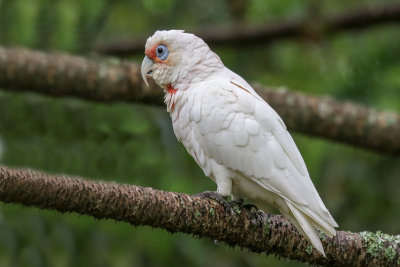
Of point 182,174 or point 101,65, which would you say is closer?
point 101,65

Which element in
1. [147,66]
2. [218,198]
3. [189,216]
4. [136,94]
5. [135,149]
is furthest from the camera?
[135,149]

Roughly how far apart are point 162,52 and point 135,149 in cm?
169

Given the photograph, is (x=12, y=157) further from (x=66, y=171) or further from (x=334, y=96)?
(x=334, y=96)

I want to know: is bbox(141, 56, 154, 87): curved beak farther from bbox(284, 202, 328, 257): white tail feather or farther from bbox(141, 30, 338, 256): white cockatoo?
bbox(284, 202, 328, 257): white tail feather

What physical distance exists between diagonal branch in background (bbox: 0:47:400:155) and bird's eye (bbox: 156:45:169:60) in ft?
3.58

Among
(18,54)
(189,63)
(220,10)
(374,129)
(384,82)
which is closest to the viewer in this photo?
(189,63)

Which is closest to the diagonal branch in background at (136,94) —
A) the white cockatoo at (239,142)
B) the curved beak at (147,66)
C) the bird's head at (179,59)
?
the curved beak at (147,66)

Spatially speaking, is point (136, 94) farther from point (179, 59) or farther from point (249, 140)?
point (249, 140)

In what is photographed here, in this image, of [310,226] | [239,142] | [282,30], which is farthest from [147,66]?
[282,30]

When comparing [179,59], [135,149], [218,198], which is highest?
[179,59]

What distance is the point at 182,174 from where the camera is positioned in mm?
6469

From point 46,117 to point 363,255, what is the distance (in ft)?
10.9

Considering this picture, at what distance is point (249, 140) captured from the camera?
390 centimetres

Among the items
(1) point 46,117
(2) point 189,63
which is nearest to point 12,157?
(1) point 46,117
